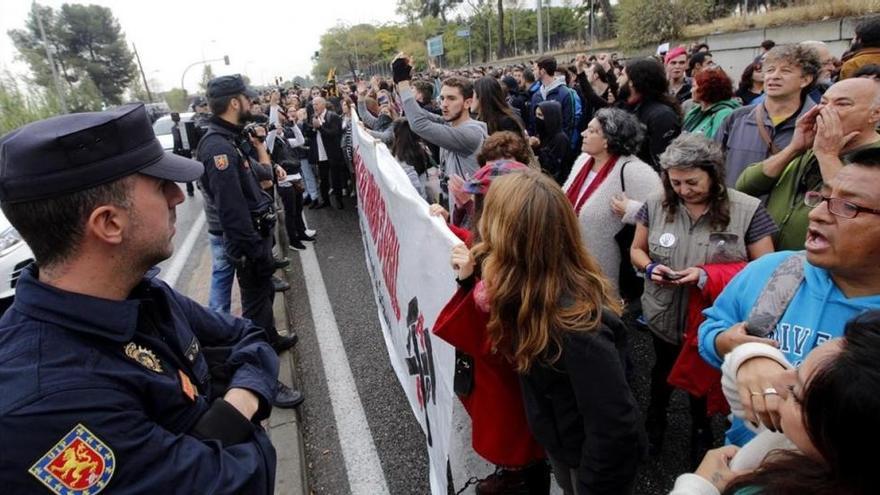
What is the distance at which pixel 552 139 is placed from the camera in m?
5.74

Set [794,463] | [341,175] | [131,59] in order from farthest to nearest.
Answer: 1. [131,59]
2. [341,175]
3. [794,463]

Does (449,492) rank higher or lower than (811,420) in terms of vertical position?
lower

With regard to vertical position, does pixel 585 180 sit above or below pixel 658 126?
below

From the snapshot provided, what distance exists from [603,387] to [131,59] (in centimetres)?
7825

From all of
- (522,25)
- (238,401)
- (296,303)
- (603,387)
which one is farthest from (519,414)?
(522,25)

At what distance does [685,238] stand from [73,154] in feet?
7.91

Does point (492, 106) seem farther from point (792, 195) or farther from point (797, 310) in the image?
point (797, 310)

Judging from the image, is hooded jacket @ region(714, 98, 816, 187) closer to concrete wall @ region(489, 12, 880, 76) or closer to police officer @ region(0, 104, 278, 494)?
police officer @ region(0, 104, 278, 494)

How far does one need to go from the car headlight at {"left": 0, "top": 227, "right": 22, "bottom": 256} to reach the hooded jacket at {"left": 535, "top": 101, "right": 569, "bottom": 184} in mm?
5268

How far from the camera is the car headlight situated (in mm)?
4536

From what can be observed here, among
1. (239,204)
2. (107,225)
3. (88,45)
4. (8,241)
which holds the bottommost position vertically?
(8,241)

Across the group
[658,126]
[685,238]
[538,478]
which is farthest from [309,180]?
[538,478]

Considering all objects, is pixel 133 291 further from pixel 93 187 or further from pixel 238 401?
pixel 238 401

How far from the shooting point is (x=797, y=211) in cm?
238
